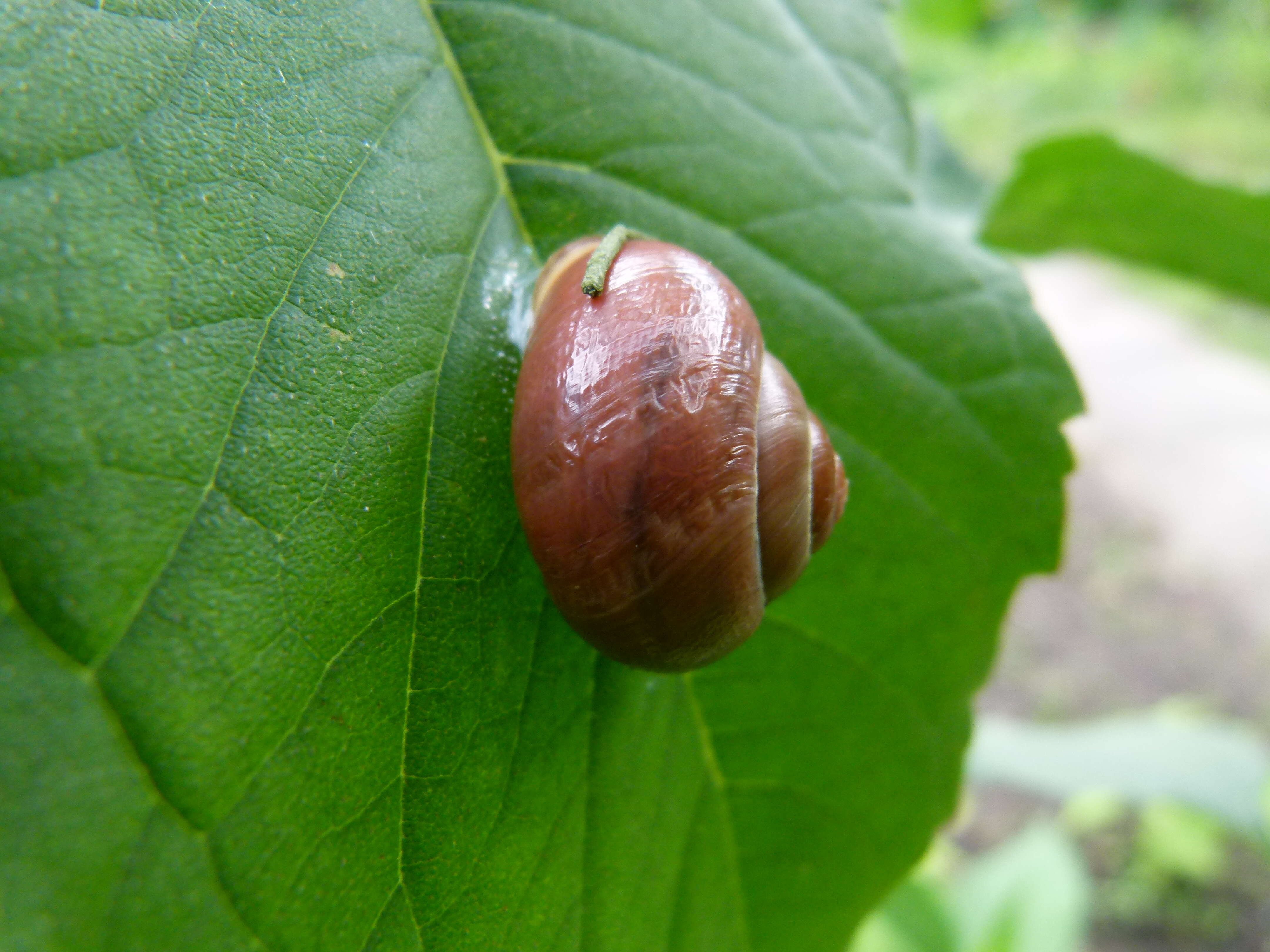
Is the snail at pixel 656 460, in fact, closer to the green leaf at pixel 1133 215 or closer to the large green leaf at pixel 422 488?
the large green leaf at pixel 422 488

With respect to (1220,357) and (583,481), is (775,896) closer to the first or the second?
(583,481)

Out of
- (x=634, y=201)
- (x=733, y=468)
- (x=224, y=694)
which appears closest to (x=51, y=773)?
(x=224, y=694)

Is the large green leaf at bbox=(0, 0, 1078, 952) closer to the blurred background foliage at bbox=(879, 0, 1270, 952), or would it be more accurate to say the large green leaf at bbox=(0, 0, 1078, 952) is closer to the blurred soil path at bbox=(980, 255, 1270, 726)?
the blurred background foliage at bbox=(879, 0, 1270, 952)

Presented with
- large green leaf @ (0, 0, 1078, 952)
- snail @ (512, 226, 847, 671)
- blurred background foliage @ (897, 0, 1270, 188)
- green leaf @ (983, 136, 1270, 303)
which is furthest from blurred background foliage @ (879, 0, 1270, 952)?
blurred background foliage @ (897, 0, 1270, 188)

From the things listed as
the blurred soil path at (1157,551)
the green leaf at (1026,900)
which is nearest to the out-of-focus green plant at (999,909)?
the green leaf at (1026,900)

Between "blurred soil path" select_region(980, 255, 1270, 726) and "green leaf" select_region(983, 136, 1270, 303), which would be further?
"blurred soil path" select_region(980, 255, 1270, 726)

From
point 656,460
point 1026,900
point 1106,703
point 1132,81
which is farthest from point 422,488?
point 1132,81
